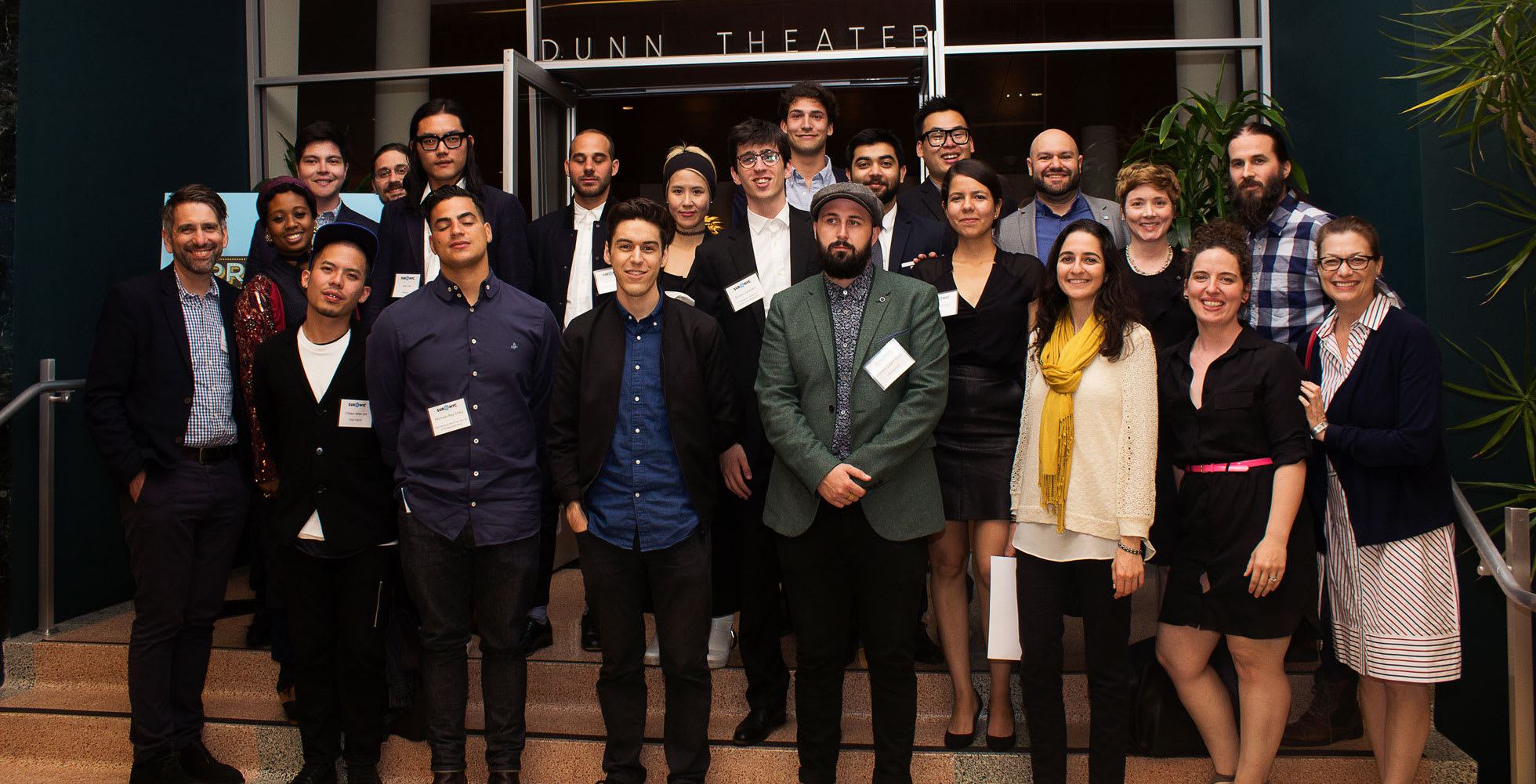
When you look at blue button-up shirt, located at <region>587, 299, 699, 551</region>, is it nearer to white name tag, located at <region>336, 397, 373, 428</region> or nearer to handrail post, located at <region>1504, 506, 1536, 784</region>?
white name tag, located at <region>336, 397, 373, 428</region>

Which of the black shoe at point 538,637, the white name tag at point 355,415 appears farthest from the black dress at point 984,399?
the white name tag at point 355,415

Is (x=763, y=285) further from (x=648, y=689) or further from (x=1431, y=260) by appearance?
(x=1431, y=260)

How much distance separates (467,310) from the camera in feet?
9.28

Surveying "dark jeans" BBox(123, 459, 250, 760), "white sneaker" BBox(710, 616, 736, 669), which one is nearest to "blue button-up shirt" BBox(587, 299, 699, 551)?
"white sneaker" BBox(710, 616, 736, 669)

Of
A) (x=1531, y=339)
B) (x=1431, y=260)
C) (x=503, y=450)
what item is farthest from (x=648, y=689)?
(x=1531, y=339)

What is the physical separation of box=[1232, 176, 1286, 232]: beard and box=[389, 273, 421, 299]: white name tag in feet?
9.68

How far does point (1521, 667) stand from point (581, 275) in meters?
3.29

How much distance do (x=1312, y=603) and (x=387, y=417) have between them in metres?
2.67

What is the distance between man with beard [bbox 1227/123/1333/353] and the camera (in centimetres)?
313

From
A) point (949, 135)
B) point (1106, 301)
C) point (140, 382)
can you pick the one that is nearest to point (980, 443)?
point (1106, 301)

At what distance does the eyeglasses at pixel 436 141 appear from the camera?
11.7 ft

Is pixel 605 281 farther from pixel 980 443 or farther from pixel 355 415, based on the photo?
pixel 980 443

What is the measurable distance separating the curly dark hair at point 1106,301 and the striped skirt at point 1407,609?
93 centimetres

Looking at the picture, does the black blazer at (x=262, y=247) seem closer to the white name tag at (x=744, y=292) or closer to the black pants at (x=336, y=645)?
the black pants at (x=336, y=645)
